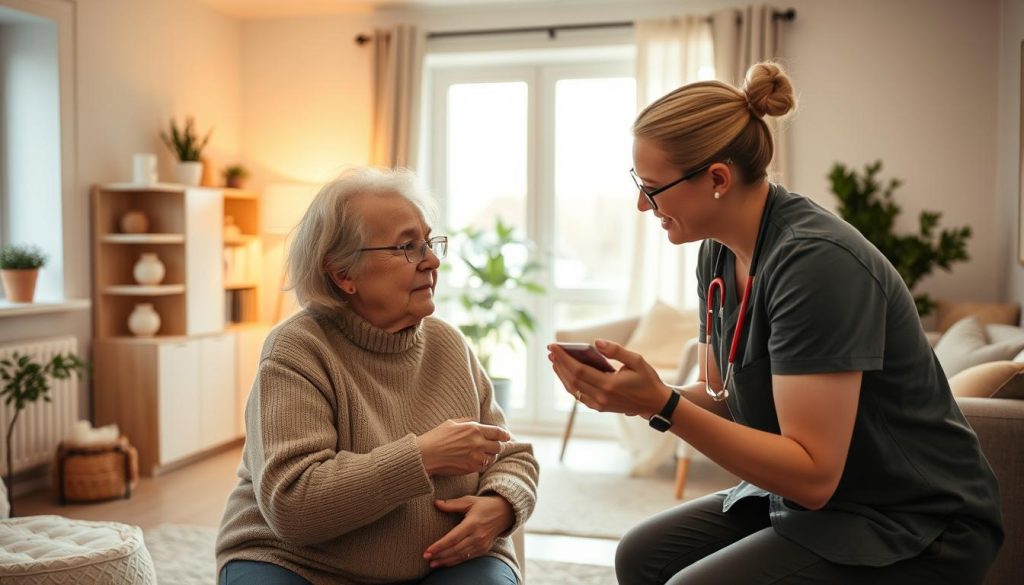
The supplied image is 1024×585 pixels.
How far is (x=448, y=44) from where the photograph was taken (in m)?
5.45

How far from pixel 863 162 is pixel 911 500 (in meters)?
3.82

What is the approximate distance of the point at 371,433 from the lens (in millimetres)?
1688

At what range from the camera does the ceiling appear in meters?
5.31

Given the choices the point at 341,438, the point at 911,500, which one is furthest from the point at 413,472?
the point at 911,500

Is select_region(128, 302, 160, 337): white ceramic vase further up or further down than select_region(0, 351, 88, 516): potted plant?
further up

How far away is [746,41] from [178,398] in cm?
362

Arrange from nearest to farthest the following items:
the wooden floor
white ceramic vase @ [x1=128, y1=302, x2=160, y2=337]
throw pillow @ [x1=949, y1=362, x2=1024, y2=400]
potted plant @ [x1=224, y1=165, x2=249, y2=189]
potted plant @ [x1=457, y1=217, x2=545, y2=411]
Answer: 1. throw pillow @ [x1=949, y1=362, x2=1024, y2=400]
2. the wooden floor
3. white ceramic vase @ [x1=128, y1=302, x2=160, y2=337]
4. potted plant @ [x1=457, y1=217, x2=545, y2=411]
5. potted plant @ [x1=224, y1=165, x2=249, y2=189]

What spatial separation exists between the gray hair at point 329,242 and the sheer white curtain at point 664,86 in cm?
338

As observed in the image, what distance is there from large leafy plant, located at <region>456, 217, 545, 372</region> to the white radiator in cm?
206

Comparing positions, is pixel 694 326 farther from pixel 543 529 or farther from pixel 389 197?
pixel 389 197

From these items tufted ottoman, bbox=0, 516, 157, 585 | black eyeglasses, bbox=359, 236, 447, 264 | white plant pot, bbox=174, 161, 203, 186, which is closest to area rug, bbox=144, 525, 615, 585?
tufted ottoman, bbox=0, 516, 157, 585

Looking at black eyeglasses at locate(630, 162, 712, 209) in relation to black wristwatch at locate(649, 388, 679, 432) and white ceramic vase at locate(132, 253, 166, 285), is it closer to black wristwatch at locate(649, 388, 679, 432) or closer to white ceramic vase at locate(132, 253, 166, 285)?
black wristwatch at locate(649, 388, 679, 432)

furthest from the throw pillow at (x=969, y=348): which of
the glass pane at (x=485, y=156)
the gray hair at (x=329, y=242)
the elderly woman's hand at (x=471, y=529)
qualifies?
the glass pane at (x=485, y=156)

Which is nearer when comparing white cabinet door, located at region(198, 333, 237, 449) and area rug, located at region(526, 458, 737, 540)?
area rug, located at region(526, 458, 737, 540)
